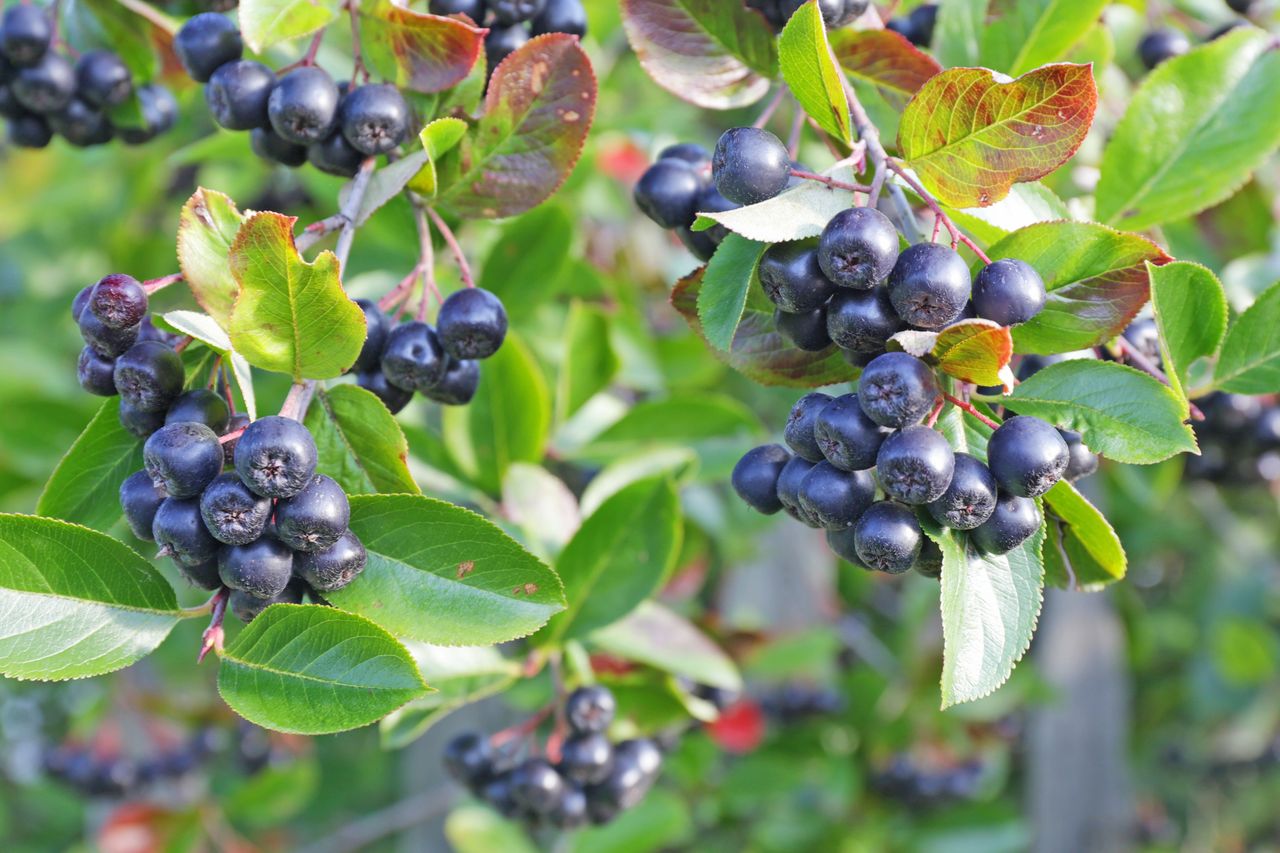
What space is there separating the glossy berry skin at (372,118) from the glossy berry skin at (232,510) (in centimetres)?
49

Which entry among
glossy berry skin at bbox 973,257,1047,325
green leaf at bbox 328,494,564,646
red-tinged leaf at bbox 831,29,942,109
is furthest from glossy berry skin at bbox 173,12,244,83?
glossy berry skin at bbox 973,257,1047,325

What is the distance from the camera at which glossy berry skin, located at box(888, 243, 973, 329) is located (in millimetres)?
1024

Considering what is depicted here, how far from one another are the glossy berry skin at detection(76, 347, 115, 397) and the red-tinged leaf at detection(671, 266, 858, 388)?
2.14ft

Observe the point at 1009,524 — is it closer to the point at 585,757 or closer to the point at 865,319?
the point at 865,319

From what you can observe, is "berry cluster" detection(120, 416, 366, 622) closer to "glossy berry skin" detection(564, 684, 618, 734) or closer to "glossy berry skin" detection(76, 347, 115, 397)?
"glossy berry skin" detection(76, 347, 115, 397)

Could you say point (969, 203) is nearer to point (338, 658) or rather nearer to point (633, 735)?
point (338, 658)

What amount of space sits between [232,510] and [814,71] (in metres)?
0.73

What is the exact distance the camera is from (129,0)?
174cm

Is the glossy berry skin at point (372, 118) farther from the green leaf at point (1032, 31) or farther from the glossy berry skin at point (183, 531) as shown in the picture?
the green leaf at point (1032, 31)

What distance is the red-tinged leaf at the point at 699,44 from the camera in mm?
1438

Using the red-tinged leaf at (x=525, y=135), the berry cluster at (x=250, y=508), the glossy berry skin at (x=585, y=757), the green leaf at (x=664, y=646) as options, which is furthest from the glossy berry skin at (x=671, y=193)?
the glossy berry skin at (x=585, y=757)

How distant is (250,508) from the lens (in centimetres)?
105

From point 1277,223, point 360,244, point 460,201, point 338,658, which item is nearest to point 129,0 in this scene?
point 460,201

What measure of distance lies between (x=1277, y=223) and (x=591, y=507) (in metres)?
1.61
